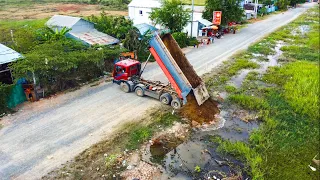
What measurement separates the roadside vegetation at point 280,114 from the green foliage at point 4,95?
10.1 m

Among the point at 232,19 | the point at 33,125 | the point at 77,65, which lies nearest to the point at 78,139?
the point at 33,125

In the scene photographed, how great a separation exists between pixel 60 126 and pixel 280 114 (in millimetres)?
10521

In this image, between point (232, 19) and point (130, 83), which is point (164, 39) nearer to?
point (130, 83)

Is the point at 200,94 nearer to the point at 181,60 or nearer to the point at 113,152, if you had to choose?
the point at 181,60

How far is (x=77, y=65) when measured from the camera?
53.8ft

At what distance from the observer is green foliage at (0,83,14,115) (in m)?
13.2

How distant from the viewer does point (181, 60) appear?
15453mm

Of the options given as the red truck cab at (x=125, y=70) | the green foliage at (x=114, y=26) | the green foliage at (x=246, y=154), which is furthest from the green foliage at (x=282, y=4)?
the green foliage at (x=246, y=154)

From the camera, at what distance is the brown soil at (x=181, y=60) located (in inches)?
591

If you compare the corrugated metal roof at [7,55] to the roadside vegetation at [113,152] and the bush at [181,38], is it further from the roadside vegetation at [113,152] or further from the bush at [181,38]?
the bush at [181,38]

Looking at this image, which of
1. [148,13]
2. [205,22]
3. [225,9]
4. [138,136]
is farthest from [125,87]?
[225,9]

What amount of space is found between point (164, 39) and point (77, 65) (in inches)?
212

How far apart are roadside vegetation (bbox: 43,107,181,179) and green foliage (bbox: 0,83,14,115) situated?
18.8 feet

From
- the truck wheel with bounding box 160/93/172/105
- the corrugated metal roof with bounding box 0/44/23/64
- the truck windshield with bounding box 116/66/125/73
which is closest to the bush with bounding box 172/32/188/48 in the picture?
the truck windshield with bounding box 116/66/125/73
